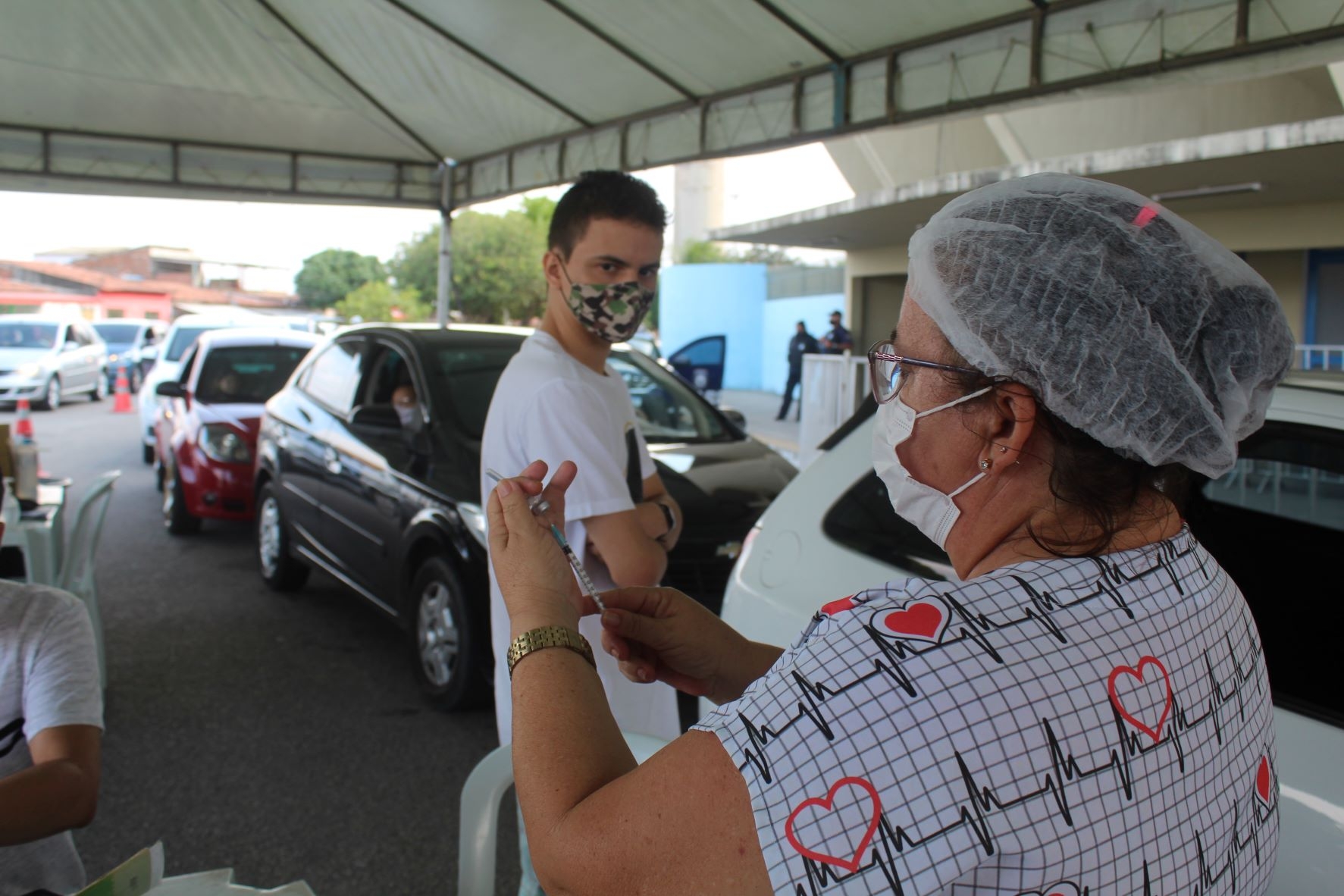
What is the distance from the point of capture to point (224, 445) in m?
7.18

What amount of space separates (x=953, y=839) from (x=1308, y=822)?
1247 millimetres

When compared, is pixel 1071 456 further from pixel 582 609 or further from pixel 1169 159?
pixel 1169 159

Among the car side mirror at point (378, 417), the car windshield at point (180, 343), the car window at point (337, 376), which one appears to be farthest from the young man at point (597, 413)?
the car windshield at point (180, 343)

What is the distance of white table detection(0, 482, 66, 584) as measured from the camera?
13.1 feet

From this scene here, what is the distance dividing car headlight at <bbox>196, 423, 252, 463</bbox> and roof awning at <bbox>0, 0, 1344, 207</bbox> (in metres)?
3.33

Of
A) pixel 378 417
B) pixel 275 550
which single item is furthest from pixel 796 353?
pixel 378 417

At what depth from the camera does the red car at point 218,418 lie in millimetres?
7191

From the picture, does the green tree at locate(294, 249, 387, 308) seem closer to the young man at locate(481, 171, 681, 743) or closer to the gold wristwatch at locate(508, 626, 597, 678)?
the young man at locate(481, 171, 681, 743)

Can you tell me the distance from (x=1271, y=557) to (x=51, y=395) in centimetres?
2065

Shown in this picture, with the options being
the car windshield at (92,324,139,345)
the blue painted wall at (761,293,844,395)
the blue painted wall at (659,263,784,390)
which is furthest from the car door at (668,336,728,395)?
the car windshield at (92,324,139,345)

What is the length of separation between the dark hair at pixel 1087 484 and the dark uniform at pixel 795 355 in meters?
16.1

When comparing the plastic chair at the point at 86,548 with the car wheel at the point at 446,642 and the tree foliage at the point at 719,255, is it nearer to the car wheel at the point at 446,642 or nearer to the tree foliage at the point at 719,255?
the car wheel at the point at 446,642

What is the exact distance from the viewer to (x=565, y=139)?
9.56m

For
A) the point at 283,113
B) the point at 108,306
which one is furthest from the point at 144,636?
the point at 108,306
